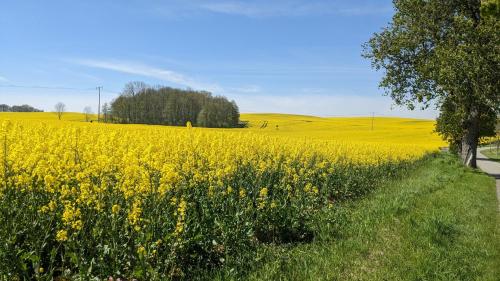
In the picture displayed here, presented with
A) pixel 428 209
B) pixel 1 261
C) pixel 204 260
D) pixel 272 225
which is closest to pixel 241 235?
pixel 204 260

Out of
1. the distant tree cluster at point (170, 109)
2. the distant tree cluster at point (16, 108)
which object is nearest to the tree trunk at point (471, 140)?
the distant tree cluster at point (170, 109)

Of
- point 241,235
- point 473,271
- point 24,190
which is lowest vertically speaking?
point 473,271

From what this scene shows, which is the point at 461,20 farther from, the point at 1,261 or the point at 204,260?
the point at 1,261

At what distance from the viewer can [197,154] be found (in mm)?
9477

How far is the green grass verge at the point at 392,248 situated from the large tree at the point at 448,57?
1209cm

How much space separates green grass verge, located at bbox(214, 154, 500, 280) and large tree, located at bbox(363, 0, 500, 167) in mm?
12091

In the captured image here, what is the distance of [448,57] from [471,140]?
23.3 ft

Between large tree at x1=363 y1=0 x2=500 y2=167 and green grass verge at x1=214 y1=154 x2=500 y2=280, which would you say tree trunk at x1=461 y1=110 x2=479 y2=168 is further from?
green grass verge at x1=214 y1=154 x2=500 y2=280

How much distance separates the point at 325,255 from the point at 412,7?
69.8ft

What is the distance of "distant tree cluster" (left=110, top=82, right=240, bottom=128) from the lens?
295 ft

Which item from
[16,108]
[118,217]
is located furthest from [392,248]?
[16,108]

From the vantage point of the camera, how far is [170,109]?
93000 millimetres

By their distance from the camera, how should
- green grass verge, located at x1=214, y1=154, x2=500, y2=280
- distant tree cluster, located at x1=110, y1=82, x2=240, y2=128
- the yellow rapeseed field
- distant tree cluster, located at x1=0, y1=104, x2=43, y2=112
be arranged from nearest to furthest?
the yellow rapeseed field, green grass verge, located at x1=214, y1=154, x2=500, y2=280, distant tree cluster, located at x1=110, y1=82, x2=240, y2=128, distant tree cluster, located at x1=0, y1=104, x2=43, y2=112

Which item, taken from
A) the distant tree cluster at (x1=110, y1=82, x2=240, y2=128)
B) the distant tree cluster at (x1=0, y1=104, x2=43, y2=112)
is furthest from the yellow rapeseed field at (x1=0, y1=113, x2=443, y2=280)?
the distant tree cluster at (x1=0, y1=104, x2=43, y2=112)
